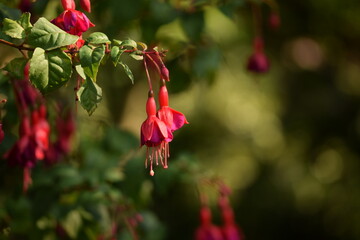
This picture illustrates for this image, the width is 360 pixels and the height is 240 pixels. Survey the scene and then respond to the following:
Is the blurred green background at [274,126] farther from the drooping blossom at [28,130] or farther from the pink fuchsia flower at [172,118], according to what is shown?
the pink fuchsia flower at [172,118]

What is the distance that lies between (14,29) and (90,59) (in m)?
0.16

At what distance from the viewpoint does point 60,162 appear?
1539 mm

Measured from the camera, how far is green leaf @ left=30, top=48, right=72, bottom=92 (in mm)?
798

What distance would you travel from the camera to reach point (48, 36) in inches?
31.5

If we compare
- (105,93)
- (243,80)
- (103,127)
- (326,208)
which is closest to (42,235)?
(103,127)


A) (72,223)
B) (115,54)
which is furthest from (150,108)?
(72,223)

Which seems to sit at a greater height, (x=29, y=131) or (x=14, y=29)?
(x=14, y=29)

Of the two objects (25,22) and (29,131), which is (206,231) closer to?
(29,131)

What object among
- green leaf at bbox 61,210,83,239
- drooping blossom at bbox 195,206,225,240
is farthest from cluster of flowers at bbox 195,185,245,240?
green leaf at bbox 61,210,83,239

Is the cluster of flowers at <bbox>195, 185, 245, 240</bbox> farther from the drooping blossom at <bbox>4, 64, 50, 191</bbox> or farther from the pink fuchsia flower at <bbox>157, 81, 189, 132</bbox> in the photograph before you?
the pink fuchsia flower at <bbox>157, 81, 189, 132</bbox>

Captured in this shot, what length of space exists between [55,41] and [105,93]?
203cm

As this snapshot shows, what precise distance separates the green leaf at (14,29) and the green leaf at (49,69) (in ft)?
0.22

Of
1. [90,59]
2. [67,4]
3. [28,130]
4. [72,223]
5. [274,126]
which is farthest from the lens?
[274,126]

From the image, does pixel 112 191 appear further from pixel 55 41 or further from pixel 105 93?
pixel 105 93
